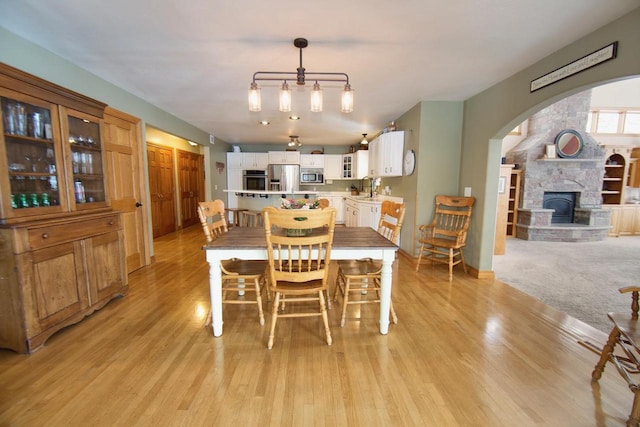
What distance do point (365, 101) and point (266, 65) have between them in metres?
1.61

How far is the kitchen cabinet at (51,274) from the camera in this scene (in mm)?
1753

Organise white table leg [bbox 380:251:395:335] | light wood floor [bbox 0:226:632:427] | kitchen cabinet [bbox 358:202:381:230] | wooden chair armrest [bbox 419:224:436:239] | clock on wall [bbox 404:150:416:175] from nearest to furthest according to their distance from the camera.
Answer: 1. light wood floor [bbox 0:226:632:427]
2. white table leg [bbox 380:251:395:335]
3. wooden chair armrest [bbox 419:224:436:239]
4. clock on wall [bbox 404:150:416:175]
5. kitchen cabinet [bbox 358:202:381:230]

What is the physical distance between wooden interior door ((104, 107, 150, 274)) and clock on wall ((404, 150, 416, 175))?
3.92 m

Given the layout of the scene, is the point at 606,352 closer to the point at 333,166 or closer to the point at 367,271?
the point at 367,271

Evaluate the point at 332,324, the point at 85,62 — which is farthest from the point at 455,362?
the point at 85,62

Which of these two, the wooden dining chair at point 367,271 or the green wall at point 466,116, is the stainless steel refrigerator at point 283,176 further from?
the wooden dining chair at point 367,271

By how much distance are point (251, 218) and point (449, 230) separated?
3471 mm

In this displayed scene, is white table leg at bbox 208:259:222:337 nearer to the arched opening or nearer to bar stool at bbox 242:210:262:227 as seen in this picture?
bar stool at bbox 242:210:262:227

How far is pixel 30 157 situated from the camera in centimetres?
204

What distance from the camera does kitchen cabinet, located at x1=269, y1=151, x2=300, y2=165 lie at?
7477mm

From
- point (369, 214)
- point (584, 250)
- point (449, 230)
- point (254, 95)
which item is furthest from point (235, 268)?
point (584, 250)

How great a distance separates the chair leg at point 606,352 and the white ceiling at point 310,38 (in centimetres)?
203

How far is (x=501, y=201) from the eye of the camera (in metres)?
4.46

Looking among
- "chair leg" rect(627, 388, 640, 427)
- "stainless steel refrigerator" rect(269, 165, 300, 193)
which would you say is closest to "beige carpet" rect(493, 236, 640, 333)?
"chair leg" rect(627, 388, 640, 427)
